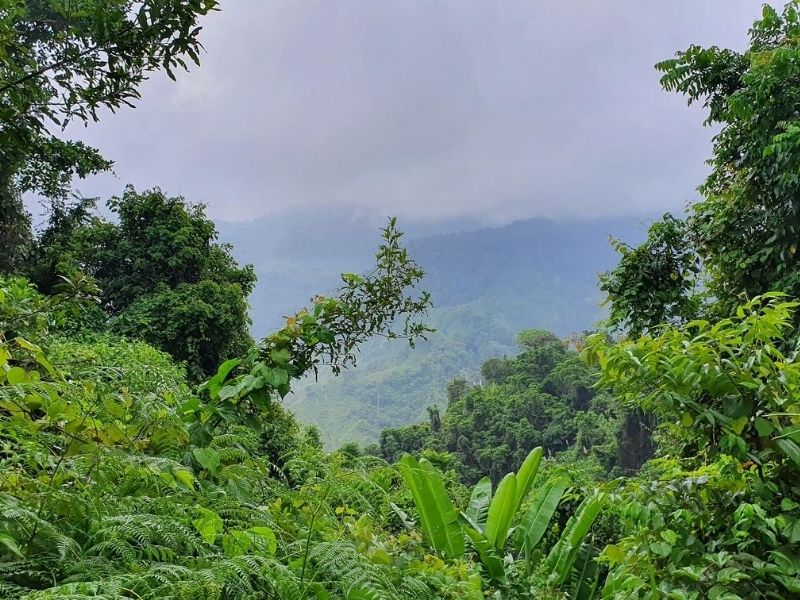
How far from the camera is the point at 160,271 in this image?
10625 millimetres

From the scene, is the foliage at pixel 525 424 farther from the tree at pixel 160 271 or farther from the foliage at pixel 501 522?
the foliage at pixel 501 522

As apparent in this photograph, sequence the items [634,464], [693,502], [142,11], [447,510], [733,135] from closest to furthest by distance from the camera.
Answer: [142,11], [693,502], [447,510], [733,135], [634,464]

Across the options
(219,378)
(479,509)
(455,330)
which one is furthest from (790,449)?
(455,330)

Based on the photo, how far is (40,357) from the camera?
53.6 inches

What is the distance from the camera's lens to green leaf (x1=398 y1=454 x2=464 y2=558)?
3.37 metres

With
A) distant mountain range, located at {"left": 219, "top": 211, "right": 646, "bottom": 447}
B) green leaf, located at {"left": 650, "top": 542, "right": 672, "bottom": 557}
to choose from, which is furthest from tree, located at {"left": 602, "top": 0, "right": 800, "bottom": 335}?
green leaf, located at {"left": 650, "top": 542, "right": 672, "bottom": 557}

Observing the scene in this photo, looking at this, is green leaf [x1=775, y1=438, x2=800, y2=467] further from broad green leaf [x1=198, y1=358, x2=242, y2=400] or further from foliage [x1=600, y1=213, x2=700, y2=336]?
foliage [x1=600, y1=213, x2=700, y2=336]

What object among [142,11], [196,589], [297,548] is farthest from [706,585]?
[142,11]

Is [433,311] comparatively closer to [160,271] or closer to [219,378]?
[160,271]

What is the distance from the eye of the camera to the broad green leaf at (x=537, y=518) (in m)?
4.24

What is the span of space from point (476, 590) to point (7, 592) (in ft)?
3.32

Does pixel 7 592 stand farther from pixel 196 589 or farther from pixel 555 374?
pixel 555 374

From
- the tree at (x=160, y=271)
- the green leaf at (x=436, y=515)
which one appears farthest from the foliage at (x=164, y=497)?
the tree at (x=160, y=271)

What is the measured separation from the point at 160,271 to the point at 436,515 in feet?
29.0
